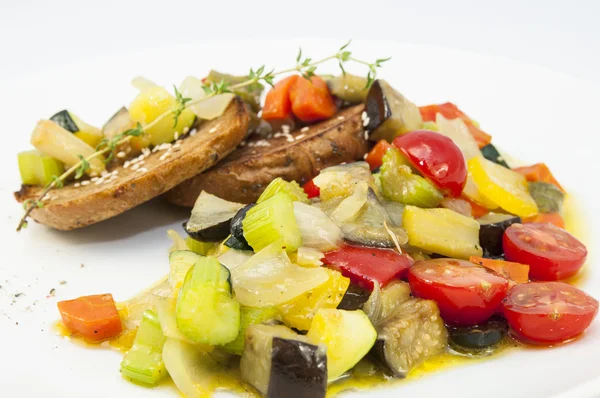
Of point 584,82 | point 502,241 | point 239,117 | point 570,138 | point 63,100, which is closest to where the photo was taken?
point 502,241

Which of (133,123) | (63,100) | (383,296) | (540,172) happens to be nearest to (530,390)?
(383,296)

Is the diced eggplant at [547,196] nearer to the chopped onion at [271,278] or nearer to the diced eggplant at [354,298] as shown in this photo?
the diced eggplant at [354,298]

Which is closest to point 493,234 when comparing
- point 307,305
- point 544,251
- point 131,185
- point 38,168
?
point 544,251

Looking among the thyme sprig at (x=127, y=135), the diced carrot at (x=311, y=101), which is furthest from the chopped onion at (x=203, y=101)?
the diced carrot at (x=311, y=101)

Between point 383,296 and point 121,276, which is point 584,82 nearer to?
point 383,296

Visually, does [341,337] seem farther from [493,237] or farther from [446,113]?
[446,113]

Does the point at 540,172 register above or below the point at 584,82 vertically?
below

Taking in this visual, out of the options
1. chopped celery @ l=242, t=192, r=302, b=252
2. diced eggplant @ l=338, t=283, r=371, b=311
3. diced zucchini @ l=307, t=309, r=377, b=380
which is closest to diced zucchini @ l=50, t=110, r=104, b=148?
chopped celery @ l=242, t=192, r=302, b=252
